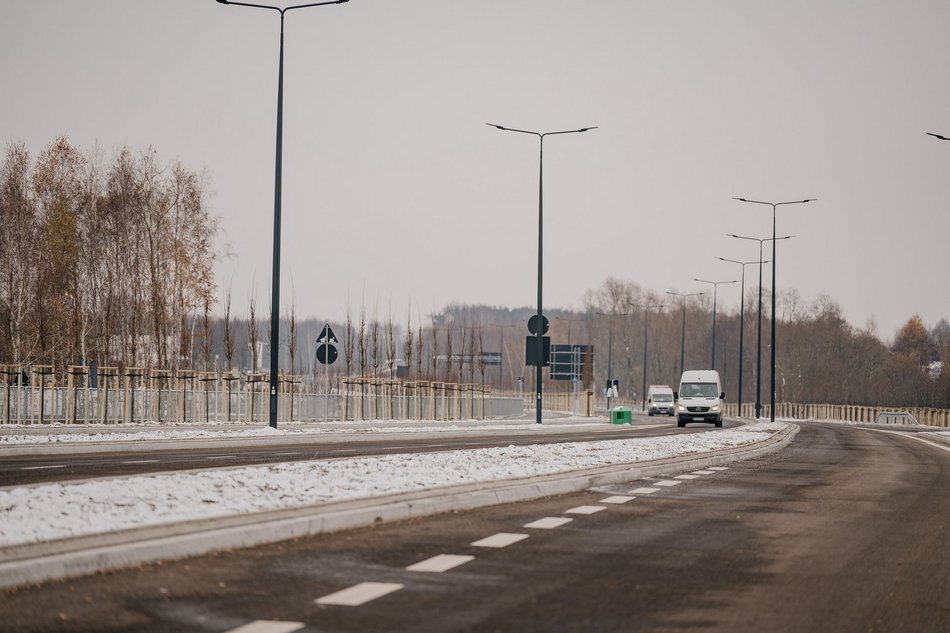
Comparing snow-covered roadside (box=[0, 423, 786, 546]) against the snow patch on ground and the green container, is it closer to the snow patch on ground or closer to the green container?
the snow patch on ground

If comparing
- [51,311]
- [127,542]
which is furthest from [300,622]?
[51,311]

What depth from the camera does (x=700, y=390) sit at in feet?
195

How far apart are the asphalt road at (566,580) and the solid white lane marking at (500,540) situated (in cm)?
11

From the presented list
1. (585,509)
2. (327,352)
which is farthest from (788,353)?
(585,509)

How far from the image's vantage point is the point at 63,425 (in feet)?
106

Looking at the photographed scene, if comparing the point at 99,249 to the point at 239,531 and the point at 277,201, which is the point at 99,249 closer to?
the point at 277,201

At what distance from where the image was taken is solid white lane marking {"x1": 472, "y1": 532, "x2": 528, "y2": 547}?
10047 mm

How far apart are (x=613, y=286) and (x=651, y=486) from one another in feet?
505

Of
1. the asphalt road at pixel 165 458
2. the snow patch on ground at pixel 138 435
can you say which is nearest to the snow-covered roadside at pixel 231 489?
the asphalt road at pixel 165 458

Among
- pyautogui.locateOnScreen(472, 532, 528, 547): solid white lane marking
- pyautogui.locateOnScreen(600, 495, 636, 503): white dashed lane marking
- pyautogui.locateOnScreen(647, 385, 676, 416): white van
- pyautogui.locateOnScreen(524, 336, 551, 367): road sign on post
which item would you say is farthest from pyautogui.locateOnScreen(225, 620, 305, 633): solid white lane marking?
pyautogui.locateOnScreen(647, 385, 676, 416): white van

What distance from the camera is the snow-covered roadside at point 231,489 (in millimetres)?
9523

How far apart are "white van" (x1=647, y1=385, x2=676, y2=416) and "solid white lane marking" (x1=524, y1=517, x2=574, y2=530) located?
8090cm

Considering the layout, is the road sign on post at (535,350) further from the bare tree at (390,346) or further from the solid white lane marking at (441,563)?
the solid white lane marking at (441,563)

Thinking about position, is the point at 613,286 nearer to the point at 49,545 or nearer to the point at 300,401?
the point at 300,401
